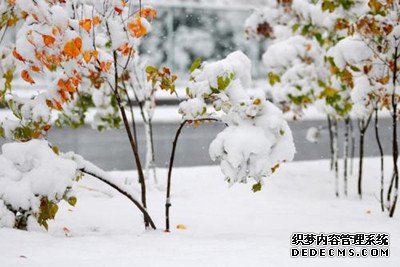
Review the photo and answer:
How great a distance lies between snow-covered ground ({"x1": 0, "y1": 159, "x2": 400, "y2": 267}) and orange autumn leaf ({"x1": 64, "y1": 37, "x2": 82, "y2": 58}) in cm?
119

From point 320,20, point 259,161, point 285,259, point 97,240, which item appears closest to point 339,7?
point 320,20

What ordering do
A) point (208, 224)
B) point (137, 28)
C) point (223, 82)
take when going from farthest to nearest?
point (208, 224) → point (137, 28) → point (223, 82)

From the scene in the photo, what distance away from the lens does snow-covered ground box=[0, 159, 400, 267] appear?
3.01 meters

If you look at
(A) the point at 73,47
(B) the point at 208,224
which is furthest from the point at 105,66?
(B) the point at 208,224

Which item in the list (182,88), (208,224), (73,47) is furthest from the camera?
(182,88)

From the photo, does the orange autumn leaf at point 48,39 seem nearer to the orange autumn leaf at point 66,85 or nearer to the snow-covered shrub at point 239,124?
the orange autumn leaf at point 66,85

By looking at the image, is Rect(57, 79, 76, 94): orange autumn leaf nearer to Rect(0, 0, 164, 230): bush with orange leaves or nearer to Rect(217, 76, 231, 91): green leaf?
Rect(0, 0, 164, 230): bush with orange leaves

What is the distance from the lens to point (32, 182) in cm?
330

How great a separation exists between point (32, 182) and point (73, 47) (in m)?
0.91

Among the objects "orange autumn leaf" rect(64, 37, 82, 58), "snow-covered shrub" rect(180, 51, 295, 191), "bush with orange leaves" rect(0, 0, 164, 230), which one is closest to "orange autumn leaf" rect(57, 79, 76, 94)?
"bush with orange leaves" rect(0, 0, 164, 230)

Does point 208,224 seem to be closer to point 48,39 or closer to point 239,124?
point 239,124

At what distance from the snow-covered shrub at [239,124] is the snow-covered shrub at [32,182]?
91cm

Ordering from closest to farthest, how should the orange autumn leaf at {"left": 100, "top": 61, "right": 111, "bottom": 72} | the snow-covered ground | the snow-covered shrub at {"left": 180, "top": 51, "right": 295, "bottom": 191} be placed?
the snow-covered ground < the snow-covered shrub at {"left": 180, "top": 51, "right": 295, "bottom": 191} < the orange autumn leaf at {"left": 100, "top": 61, "right": 111, "bottom": 72}

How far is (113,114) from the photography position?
6.02 metres
